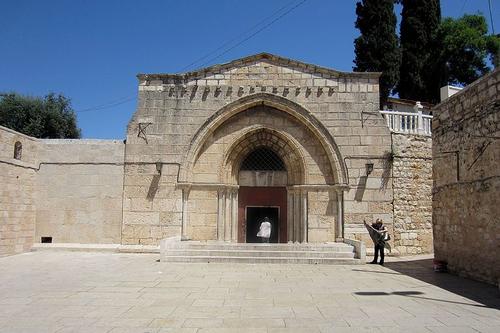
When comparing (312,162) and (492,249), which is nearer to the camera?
(492,249)

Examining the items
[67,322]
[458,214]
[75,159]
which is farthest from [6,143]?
[458,214]

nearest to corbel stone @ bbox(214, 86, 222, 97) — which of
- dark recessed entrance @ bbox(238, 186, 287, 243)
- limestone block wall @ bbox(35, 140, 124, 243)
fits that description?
dark recessed entrance @ bbox(238, 186, 287, 243)

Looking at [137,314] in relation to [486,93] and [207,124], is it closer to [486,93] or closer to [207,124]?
[486,93]

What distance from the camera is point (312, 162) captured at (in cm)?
1331

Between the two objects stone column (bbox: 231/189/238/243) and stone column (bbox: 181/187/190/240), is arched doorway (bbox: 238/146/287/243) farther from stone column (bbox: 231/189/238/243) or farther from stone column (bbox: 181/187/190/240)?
stone column (bbox: 181/187/190/240)

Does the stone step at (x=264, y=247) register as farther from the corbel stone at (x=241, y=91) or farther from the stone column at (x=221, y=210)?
the corbel stone at (x=241, y=91)

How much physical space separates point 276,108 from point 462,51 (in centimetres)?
1776

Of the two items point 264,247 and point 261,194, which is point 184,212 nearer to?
point 261,194

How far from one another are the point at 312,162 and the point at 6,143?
29.6ft

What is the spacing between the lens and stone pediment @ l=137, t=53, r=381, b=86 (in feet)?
43.8

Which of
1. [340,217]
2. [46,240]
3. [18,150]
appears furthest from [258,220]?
[18,150]

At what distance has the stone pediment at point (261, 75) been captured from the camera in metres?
13.3

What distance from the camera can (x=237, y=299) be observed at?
20.7 feet

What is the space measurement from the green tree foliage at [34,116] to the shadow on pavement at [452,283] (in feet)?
63.3
